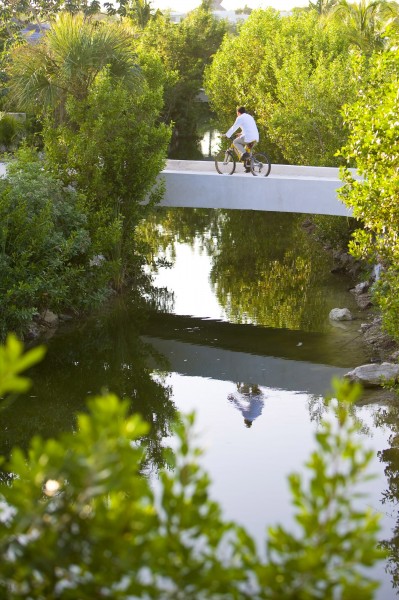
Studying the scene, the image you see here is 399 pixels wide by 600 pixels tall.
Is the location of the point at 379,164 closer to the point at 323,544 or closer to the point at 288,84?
the point at 323,544

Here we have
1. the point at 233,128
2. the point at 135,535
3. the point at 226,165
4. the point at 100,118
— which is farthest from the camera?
the point at 226,165

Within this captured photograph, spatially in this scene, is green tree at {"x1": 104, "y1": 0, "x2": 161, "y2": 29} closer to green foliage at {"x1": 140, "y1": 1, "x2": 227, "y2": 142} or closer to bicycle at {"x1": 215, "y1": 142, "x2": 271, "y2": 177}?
green foliage at {"x1": 140, "y1": 1, "x2": 227, "y2": 142}

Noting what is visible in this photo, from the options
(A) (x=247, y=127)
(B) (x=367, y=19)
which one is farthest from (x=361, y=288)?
(B) (x=367, y=19)

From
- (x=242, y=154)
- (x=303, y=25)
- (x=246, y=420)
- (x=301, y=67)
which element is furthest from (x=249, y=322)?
(x=303, y=25)

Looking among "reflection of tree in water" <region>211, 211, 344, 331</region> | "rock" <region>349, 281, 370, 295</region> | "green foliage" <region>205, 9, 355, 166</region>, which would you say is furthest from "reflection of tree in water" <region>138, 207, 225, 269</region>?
"rock" <region>349, 281, 370, 295</region>

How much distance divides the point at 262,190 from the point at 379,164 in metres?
7.92

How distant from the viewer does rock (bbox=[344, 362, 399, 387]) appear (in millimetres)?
16984

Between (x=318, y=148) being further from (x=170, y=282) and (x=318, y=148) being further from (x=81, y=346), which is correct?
(x=81, y=346)

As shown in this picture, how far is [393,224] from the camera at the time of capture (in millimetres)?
15273

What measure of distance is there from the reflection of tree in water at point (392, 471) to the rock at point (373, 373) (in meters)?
1.00

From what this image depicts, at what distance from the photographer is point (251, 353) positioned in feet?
64.7

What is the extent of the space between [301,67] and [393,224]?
644 inches

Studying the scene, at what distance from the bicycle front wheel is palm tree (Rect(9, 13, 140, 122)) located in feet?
11.1

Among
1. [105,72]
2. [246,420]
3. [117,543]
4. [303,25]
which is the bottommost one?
[246,420]
